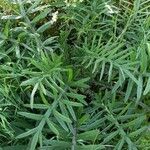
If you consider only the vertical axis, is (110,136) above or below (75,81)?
below

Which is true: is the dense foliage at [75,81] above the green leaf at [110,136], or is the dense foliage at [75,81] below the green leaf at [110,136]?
above

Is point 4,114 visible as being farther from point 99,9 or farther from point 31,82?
point 99,9

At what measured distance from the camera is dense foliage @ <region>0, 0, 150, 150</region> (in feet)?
5.57

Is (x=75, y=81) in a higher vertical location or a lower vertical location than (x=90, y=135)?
higher

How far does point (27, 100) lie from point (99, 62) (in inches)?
12.3

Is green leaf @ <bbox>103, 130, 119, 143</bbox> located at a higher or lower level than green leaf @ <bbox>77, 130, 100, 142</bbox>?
lower

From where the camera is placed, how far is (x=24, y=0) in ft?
6.27

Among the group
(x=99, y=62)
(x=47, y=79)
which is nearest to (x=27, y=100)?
(x=47, y=79)

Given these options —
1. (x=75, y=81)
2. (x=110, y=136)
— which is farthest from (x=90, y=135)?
(x=75, y=81)

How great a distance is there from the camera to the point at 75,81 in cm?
185

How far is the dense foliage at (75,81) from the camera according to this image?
1697 mm

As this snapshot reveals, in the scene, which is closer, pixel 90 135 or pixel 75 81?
pixel 90 135

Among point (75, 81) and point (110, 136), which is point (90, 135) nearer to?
point (110, 136)

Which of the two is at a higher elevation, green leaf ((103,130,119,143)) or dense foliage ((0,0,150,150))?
dense foliage ((0,0,150,150))
